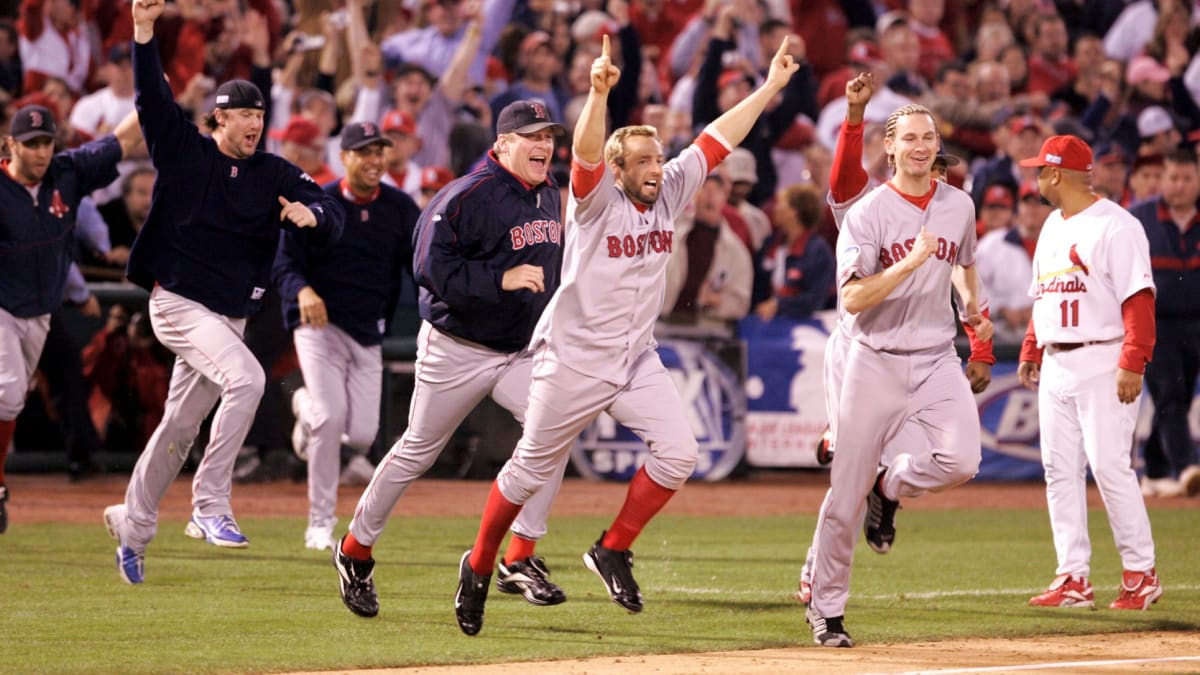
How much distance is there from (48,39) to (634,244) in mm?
11732

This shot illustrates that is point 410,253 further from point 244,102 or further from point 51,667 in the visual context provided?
point 51,667

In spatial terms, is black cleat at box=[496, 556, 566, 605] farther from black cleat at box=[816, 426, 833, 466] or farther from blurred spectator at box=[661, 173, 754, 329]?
blurred spectator at box=[661, 173, 754, 329]

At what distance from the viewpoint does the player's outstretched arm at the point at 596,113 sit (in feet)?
22.2

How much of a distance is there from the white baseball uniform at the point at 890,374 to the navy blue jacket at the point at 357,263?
4276mm

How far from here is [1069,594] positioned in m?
8.58

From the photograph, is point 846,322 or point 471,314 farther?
point 846,322

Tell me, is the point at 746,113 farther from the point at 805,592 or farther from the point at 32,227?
the point at 32,227

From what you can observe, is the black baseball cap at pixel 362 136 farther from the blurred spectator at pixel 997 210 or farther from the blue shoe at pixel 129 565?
the blurred spectator at pixel 997 210

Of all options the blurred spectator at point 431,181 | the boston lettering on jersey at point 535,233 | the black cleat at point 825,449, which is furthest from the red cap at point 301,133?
the black cleat at point 825,449

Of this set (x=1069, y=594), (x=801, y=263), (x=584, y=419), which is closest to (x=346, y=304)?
(x=584, y=419)

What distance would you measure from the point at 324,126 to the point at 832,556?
965cm

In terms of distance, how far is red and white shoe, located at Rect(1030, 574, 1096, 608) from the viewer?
858cm

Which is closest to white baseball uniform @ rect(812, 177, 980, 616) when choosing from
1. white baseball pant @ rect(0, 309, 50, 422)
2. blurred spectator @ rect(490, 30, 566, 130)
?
white baseball pant @ rect(0, 309, 50, 422)

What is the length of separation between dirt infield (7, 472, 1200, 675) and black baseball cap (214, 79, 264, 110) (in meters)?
3.76
